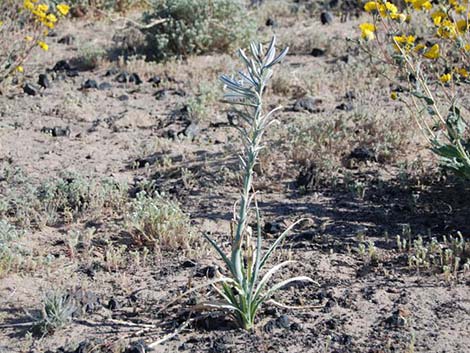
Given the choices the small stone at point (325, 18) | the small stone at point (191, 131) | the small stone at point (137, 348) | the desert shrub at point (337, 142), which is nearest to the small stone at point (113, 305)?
the small stone at point (137, 348)

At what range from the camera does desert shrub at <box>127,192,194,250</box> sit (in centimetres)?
533

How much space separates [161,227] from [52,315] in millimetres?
1120

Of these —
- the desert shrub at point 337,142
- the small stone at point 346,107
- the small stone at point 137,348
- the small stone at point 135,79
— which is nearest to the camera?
the small stone at point 137,348

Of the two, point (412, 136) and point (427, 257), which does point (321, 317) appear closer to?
point (427, 257)

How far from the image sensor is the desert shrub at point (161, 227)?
5.33 meters

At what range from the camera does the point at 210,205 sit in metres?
5.97

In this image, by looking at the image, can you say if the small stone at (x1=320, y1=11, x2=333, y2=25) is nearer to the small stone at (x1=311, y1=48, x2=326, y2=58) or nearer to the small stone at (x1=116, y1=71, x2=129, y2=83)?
the small stone at (x1=311, y1=48, x2=326, y2=58)

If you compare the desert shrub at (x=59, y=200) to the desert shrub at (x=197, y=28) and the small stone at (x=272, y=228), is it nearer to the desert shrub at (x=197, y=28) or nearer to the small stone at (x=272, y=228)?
the small stone at (x=272, y=228)

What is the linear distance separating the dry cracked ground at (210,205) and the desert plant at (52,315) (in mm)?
46

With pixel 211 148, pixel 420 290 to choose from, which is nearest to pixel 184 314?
pixel 420 290

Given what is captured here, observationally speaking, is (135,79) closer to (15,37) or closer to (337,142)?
(15,37)

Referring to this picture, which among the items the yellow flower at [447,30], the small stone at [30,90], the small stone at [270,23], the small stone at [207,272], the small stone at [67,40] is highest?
the yellow flower at [447,30]

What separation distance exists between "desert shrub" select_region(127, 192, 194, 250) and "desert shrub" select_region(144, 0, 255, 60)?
379 centimetres

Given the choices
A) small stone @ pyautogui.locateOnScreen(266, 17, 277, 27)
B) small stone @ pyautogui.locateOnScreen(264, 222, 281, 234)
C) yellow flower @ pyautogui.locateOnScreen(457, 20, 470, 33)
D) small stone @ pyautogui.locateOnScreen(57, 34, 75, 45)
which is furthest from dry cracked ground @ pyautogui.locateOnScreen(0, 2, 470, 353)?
small stone @ pyautogui.locateOnScreen(266, 17, 277, 27)
